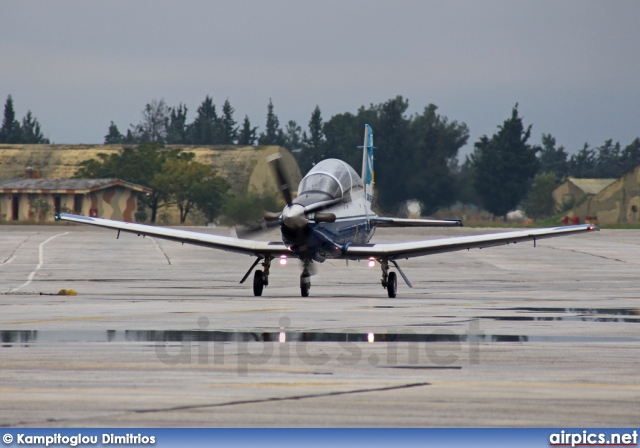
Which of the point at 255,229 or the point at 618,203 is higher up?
the point at 618,203

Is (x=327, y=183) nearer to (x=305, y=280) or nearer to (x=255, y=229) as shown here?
(x=255, y=229)

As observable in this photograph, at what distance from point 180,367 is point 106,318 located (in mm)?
6219

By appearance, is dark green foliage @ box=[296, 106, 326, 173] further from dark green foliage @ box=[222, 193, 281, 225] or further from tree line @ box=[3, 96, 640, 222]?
dark green foliage @ box=[222, 193, 281, 225]

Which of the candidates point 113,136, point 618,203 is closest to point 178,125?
point 113,136

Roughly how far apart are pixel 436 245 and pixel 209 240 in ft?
17.7

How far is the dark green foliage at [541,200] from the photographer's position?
427ft

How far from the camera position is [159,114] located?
171625 mm

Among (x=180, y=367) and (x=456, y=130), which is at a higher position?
(x=456, y=130)

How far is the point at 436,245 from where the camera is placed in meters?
25.0

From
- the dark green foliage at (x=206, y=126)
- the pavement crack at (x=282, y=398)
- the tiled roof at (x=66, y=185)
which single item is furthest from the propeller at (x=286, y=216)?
the dark green foliage at (x=206, y=126)

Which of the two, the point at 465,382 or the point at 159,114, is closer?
the point at 465,382

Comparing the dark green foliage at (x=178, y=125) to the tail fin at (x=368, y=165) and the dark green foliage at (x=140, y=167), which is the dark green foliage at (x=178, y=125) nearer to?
the dark green foliage at (x=140, y=167)

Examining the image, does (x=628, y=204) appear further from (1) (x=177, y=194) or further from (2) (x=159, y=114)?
(2) (x=159, y=114)

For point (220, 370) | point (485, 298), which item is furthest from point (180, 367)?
point (485, 298)
